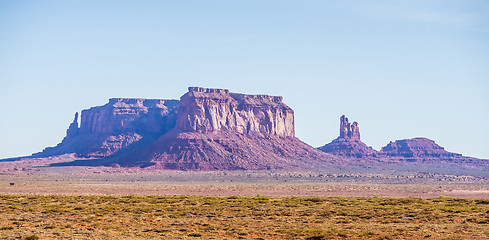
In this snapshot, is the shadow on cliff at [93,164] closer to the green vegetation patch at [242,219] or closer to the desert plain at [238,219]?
the desert plain at [238,219]

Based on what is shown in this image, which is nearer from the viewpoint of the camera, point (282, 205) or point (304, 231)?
point (304, 231)

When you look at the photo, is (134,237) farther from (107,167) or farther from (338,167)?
(338,167)

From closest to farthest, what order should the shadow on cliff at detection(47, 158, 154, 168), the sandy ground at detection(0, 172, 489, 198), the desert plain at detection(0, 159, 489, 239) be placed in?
the desert plain at detection(0, 159, 489, 239)
the sandy ground at detection(0, 172, 489, 198)
the shadow on cliff at detection(47, 158, 154, 168)

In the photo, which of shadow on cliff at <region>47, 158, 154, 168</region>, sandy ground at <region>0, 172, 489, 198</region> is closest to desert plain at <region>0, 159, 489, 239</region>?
sandy ground at <region>0, 172, 489, 198</region>

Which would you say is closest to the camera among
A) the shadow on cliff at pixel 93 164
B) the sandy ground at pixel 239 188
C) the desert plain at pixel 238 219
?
the desert plain at pixel 238 219

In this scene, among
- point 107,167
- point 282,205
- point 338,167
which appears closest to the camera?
point 282,205

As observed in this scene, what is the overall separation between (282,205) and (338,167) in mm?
148876

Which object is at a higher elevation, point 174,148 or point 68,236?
point 174,148

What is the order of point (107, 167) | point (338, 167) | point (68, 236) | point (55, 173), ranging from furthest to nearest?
point (338, 167)
point (107, 167)
point (55, 173)
point (68, 236)

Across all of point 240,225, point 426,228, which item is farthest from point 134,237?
point 426,228

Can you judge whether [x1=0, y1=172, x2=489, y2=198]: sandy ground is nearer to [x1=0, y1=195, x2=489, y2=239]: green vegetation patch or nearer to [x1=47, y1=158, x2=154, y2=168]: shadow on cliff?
[x1=47, y1=158, x2=154, y2=168]: shadow on cliff

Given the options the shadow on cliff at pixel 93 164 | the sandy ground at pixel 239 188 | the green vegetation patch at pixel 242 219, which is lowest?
the green vegetation patch at pixel 242 219

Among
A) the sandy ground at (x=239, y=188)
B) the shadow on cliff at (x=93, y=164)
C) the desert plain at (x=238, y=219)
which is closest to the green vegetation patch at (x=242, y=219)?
the desert plain at (x=238, y=219)

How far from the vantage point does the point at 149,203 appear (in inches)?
2173
